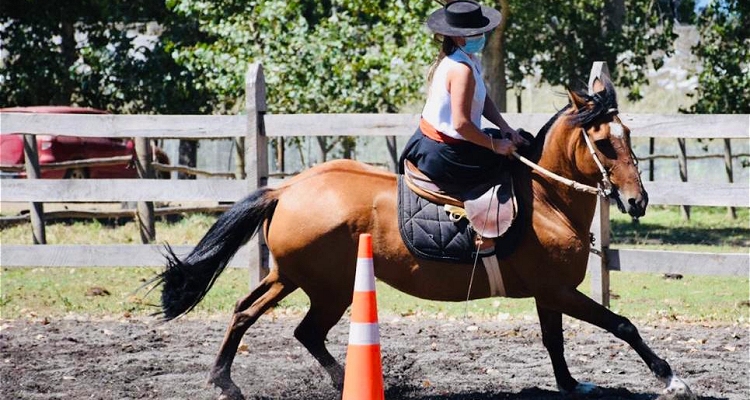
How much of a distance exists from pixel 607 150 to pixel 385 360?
7.56 ft

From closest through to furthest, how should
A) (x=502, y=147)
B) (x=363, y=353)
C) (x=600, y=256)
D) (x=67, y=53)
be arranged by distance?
1. (x=363, y=353)
2. (x=502, y=147)
3. (x=600, y=256)
4. (x=67, y=53)

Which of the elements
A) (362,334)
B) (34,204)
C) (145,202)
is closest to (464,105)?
(362,334)

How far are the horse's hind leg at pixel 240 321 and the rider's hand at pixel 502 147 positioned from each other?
4.77 feet

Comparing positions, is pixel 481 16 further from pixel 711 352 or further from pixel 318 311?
pixel 711 352

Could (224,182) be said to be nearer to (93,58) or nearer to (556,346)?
(556,346)

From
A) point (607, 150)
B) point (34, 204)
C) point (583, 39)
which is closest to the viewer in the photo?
point (607, 150)

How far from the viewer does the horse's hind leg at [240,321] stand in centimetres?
585

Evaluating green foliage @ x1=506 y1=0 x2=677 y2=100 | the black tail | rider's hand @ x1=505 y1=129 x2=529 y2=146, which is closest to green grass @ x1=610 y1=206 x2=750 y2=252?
green foliage @ x1=506 y1=0 x2=677 y2=100

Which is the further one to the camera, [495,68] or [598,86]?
[495,68]

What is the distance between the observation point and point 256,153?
9.09m

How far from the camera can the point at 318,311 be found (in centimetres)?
596

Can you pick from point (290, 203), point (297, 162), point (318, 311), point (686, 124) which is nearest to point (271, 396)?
point (318, 311)

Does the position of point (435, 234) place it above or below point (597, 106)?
below

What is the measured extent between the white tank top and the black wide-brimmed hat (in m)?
0.13
